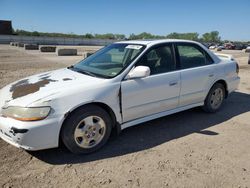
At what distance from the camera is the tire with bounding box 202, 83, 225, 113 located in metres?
5.01

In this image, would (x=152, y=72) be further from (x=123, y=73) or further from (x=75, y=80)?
(x=75, y=80)

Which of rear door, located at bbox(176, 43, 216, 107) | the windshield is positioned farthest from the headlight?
rear door, located at bbox(176, 43, 216, 107)

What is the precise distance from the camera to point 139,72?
358cm

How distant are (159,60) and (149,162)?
1776mm

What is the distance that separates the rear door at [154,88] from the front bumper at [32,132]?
3.58ft

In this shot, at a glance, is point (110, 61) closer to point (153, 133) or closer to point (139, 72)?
point (139, 72)

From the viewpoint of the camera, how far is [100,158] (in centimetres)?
334

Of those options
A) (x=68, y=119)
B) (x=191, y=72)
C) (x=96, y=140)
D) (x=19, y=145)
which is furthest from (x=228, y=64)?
(x=19, y=145)

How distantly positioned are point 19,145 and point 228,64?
4.45 metres

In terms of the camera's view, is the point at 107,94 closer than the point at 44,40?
Yes

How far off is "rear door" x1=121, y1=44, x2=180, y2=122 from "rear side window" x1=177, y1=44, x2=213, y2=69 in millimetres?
244

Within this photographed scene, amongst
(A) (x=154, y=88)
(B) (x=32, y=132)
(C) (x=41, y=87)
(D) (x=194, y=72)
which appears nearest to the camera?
(B) (x=32, y=132)

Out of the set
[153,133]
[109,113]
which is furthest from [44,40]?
[109,113]

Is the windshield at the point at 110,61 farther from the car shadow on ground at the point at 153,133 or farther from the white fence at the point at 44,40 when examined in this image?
the white fence at the point at 44,40
